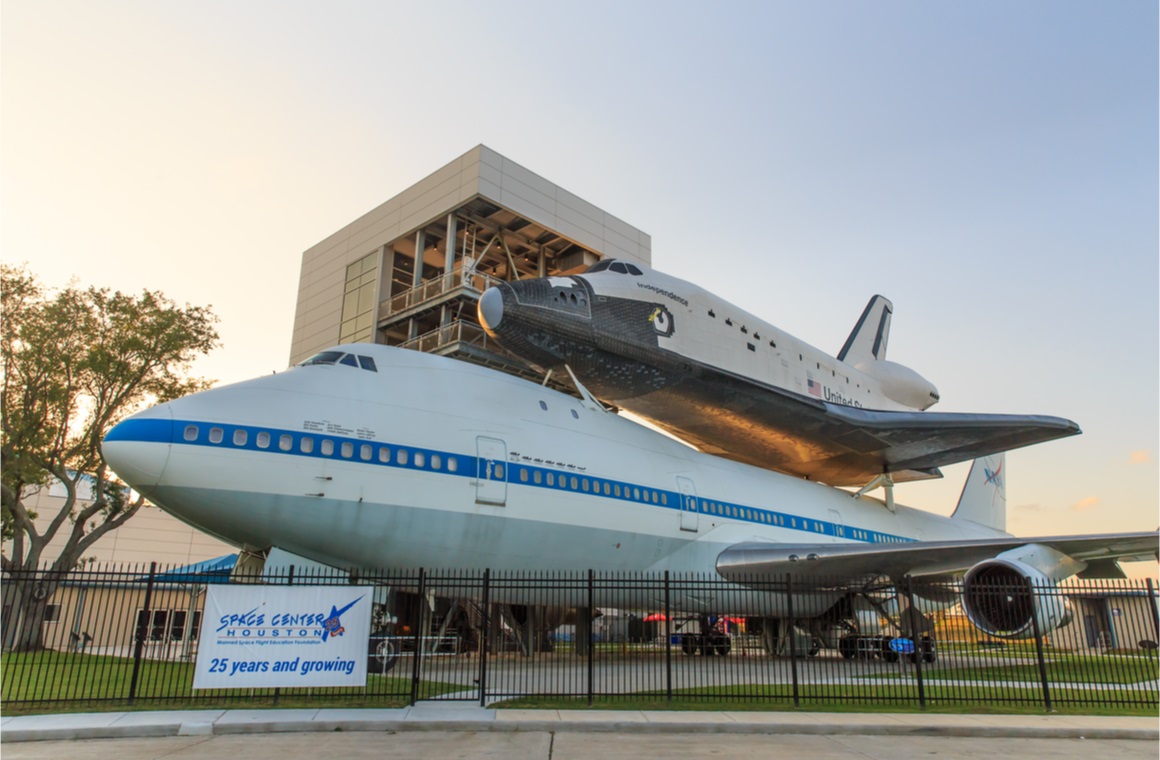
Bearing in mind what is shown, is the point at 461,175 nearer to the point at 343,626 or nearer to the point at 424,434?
the point at 424,434

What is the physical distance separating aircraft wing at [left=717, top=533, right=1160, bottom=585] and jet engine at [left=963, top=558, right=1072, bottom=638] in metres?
1.19

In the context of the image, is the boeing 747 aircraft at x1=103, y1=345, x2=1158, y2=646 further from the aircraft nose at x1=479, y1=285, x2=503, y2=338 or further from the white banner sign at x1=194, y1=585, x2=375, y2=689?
the white banner sign at x1=194, y1=585, x2=375, y2=689

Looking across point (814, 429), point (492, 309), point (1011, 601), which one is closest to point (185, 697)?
point (492, 309)

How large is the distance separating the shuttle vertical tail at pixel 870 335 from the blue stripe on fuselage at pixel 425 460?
38.2ft

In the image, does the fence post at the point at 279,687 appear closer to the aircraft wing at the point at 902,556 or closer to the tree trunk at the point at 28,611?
the tree trunk at the point at 28,611

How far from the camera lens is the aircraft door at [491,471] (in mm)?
13188

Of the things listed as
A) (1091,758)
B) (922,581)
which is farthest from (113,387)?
(1091,758)

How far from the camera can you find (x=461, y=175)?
27.7 metres

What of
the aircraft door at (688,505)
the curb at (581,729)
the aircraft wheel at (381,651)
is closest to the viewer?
the curb at (581,729)

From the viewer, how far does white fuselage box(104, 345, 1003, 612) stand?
35.8ft

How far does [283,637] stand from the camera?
10383 millimetres

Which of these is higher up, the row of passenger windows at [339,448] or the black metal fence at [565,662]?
the row of passenger windows at [339,448]

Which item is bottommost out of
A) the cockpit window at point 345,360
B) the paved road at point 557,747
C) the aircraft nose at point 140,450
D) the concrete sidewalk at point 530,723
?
the paved road at point 557,747

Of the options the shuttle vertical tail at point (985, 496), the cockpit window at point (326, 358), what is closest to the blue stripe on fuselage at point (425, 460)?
the cockpit window at point (326, 358)
